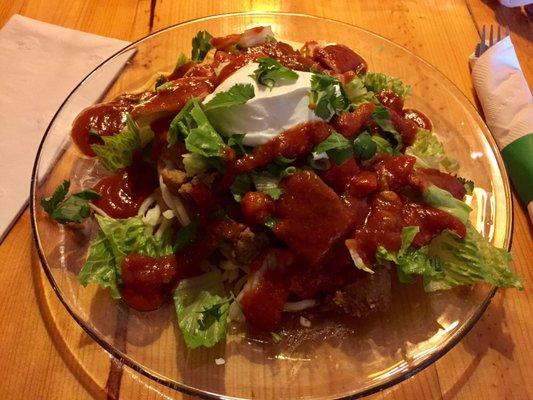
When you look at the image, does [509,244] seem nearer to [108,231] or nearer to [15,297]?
[108,231]

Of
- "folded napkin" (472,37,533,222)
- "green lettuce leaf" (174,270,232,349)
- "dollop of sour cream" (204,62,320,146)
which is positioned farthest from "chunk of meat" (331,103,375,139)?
"folded napkin" (472,37,533,222)

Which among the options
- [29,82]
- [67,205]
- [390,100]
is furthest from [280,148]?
[29,82]

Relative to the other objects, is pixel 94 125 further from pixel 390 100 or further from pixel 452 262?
pixel 452 262

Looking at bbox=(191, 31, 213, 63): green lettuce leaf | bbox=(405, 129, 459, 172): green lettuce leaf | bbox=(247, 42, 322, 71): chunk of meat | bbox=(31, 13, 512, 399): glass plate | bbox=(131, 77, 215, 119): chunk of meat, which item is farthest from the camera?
bbox=(191, 31, 213, 63): green lettuce leaf

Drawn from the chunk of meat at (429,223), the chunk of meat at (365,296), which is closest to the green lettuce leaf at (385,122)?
the chunk of meat at (429,223)

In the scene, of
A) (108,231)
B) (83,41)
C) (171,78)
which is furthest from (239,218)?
(83,41)

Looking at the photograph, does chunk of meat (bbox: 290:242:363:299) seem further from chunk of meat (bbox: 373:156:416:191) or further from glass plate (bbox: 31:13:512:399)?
chunk of meat (bbox: 373:156:416:191)

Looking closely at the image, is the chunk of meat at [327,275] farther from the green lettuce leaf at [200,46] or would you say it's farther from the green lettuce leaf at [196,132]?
the green lettuce leaf at [200,46]
